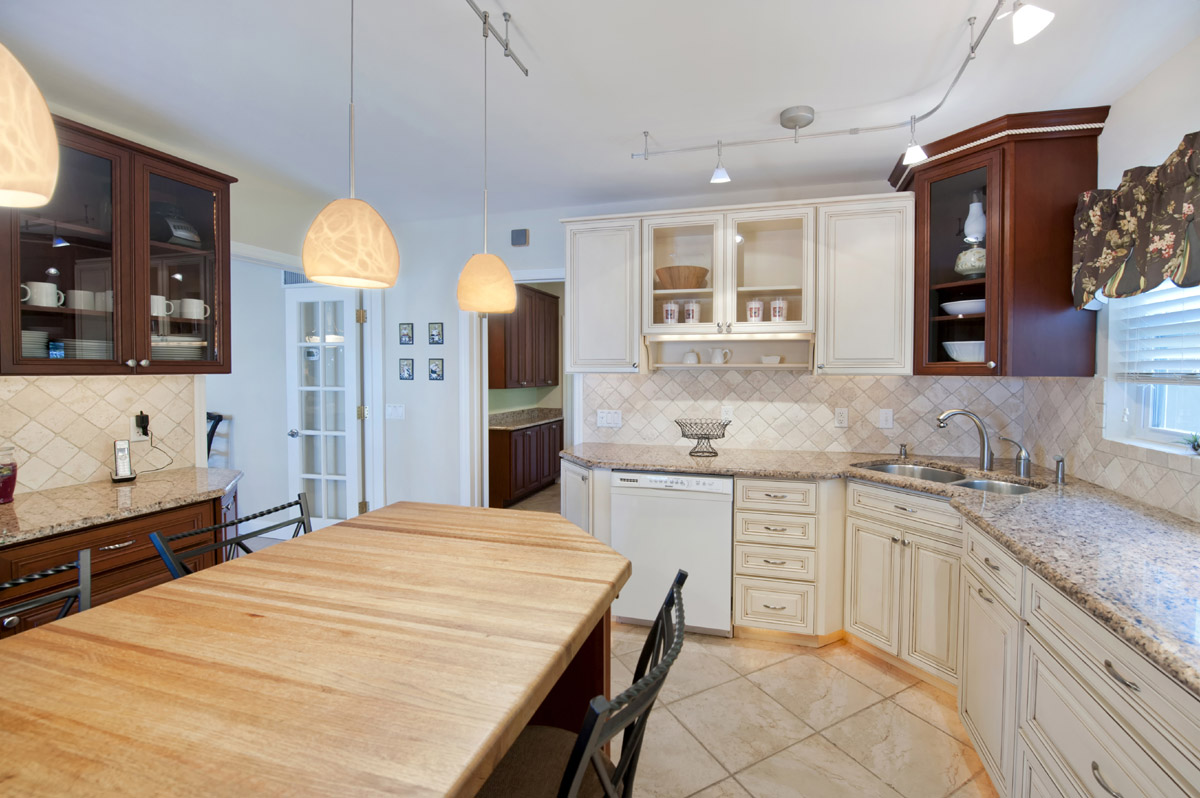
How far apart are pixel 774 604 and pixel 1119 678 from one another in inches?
68.0

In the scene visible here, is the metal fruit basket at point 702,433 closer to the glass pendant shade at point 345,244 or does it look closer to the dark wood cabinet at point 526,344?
the glass pendant shade at point 345,244

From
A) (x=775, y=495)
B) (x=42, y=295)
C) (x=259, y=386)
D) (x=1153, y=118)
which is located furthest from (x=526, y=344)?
(x=1153, y=118)

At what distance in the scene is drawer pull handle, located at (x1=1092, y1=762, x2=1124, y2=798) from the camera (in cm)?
116

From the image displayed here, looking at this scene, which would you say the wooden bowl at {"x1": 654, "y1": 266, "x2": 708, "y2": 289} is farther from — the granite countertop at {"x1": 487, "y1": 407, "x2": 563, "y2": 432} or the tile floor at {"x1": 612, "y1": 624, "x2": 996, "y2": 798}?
the granite countertop at {"x1": 487, "y1": 407, "x2": 563, "y2": 432}

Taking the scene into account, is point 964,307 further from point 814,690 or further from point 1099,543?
point 814,690

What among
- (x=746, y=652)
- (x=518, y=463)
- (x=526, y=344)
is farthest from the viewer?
(x=526, y=344)

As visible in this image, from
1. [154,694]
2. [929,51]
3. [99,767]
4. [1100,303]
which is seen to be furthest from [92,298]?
[1100,303]

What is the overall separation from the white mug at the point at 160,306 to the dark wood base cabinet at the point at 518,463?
2901mm

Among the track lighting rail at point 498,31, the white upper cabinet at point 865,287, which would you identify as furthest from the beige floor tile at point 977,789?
the track lighting rail at point 498,31

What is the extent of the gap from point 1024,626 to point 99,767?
210 centimetres

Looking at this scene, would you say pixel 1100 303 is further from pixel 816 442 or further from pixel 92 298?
pixel 92 298

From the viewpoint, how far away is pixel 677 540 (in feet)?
9.49

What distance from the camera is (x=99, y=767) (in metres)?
0.71

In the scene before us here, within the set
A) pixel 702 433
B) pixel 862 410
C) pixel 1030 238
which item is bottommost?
pixel 702 433
